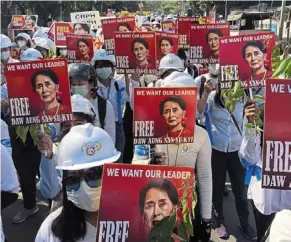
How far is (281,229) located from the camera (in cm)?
167

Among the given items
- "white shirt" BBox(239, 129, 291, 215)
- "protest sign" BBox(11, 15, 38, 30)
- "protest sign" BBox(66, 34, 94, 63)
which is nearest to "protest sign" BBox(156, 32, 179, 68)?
"protest sign" BBox(66, 34, 94, 63)

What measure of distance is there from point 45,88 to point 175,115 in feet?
3.45

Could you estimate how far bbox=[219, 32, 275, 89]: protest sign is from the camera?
3.29m

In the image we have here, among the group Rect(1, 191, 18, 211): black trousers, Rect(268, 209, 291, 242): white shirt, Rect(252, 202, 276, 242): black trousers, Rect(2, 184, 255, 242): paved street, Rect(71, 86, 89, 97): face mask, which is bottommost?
Rect(2, 184, 255, 242): paved street

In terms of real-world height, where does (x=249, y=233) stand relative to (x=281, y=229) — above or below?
below

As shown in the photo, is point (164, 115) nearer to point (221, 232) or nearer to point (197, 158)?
point (197, 158)

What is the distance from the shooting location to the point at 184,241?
5.73 feet

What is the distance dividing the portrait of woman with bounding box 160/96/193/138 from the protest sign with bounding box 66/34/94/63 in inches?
154

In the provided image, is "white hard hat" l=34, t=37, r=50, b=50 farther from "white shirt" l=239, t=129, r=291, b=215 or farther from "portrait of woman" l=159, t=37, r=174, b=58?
"white shirt" l=239, t=129, r=291, b=215

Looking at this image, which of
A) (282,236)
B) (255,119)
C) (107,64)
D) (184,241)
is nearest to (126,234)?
(184,241)

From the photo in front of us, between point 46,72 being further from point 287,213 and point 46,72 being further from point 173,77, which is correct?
point 287,213

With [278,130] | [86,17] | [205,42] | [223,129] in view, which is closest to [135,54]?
[205,42]

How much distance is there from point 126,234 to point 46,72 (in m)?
1.73

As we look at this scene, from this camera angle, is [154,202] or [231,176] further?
[231,176]
